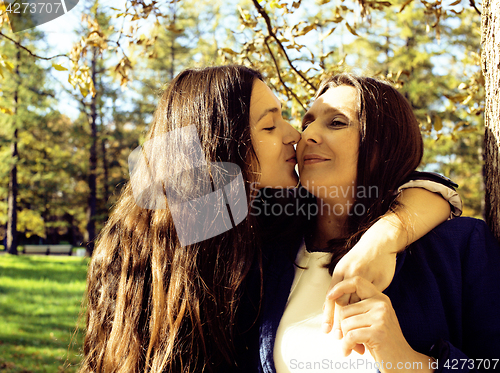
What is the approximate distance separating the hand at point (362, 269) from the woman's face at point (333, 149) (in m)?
0.56

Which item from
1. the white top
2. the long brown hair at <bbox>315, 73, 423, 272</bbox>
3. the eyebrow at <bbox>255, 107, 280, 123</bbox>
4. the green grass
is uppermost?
the eyebrow at <bbox>255, 107, 280, 123</bbox>

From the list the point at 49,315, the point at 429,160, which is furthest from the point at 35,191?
the point at 429,160

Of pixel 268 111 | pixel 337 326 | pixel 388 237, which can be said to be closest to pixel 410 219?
pixel 388 237

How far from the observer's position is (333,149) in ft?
6.52

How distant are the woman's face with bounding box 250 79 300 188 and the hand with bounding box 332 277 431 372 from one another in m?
0.94

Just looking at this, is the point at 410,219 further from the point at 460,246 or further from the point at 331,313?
the point at 331,313

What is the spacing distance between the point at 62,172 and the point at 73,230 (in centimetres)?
1445

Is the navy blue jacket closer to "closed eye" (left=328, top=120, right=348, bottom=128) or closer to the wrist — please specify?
the wrist

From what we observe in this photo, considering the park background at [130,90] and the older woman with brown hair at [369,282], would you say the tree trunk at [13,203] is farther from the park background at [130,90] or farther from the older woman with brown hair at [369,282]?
the older woman with brown hair at [369,282]

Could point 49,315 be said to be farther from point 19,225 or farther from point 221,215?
point 19,225

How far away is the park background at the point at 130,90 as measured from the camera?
9.42 feet

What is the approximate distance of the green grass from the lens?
175 inches

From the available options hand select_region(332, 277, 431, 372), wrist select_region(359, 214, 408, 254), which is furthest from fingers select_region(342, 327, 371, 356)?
wrist select_region(359, 214, 408, 254)

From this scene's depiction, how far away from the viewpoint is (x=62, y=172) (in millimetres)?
16859
